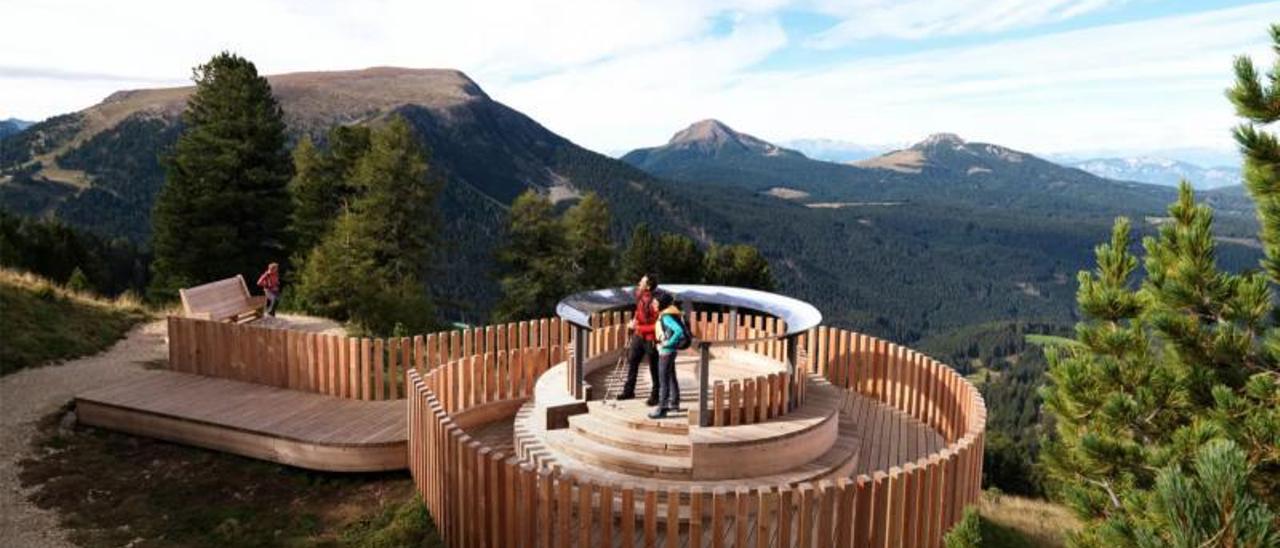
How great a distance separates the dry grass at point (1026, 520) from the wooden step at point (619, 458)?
3.76m

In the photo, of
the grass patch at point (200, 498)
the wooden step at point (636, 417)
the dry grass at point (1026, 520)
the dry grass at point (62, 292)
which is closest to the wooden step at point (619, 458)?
the wooden step at point (636, 417)

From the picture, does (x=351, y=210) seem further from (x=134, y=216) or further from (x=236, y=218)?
(x=134, y=216)

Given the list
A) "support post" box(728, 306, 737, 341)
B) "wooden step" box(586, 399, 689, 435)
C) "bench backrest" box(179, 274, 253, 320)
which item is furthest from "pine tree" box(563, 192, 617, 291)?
"wooden step" box(586, 399, 689, 435)

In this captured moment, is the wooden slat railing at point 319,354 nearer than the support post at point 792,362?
No

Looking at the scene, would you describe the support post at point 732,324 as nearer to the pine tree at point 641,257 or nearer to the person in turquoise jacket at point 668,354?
the person in turquoise jacket at point 668,354

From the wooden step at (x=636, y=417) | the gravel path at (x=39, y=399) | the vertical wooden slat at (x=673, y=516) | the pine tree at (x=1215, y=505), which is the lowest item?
the gravel path at (x=39, y=399)

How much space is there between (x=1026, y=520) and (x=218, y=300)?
50.6 feet

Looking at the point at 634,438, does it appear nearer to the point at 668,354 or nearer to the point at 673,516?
the point at 668,354

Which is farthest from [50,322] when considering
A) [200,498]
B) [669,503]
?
[669,503]

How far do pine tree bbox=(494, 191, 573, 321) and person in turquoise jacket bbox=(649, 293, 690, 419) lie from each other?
110 feet

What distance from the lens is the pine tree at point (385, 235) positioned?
1187 inches

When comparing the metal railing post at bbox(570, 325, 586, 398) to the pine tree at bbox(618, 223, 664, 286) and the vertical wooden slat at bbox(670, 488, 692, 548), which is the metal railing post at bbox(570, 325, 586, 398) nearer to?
the vertical wooden slat at bbox(670, 488, 692, 548)

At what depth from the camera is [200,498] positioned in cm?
977

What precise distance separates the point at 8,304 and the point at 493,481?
14.2 meters
